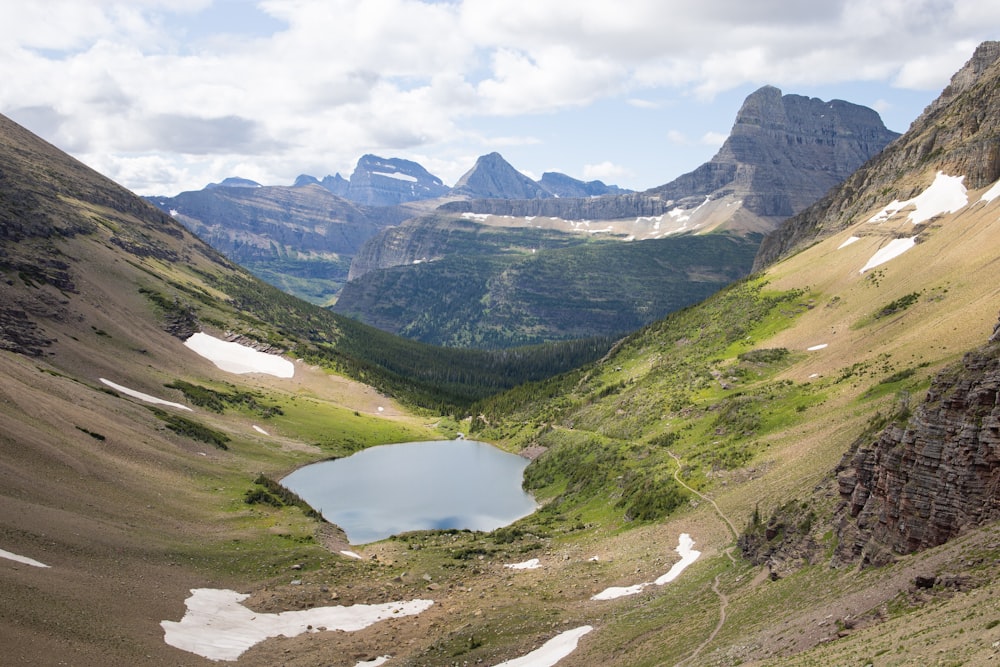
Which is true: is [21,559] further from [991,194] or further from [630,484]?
[991,194]

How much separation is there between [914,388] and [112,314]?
444 feet

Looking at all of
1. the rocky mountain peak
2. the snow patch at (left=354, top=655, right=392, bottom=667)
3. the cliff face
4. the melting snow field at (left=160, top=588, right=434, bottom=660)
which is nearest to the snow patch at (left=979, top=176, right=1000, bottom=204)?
the rocky mountain peak

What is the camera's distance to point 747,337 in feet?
395

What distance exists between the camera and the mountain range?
32844 millimetres

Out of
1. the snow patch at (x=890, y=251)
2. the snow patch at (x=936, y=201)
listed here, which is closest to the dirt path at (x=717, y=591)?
the snow patch at (x=890, y=251)

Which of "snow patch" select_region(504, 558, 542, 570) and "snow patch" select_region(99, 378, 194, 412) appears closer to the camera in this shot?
"snow patch" select_region(504, 558, 542, 570)

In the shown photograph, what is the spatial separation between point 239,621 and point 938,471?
40.8 m

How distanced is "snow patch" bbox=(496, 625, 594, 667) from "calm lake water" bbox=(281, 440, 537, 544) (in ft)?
134

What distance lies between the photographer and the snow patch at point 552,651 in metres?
38.9

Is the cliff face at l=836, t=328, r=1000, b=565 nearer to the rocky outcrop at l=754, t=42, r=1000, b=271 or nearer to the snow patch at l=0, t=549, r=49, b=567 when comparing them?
the snow patch at l=0, t=549, r=49, b=567

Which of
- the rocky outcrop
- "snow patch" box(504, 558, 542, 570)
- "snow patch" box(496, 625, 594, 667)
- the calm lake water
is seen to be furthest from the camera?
the rocky outcrop

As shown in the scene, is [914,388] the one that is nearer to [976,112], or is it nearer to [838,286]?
[838,286]

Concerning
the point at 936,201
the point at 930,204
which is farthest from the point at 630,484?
the point at 936,201

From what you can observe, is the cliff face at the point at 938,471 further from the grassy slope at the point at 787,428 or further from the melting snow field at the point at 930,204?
the melting snow field at the point at 930,204
